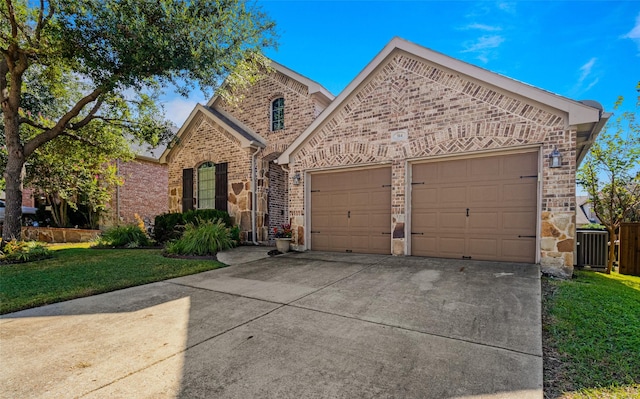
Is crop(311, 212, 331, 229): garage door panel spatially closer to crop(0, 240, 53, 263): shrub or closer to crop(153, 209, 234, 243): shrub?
crop(153, 209, 234, 243): shrub

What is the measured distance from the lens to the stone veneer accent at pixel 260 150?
38.6ft

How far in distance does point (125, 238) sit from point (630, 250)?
16220 millimetres

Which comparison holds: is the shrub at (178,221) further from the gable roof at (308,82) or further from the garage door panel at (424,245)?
the garage door panel at (424,245)

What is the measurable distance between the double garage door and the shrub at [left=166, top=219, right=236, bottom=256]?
10.4 feet

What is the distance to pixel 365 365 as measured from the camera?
8.52 feet

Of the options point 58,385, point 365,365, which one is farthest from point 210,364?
point 365,365

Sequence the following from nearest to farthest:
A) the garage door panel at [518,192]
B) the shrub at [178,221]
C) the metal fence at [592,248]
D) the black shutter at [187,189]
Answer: the garage door panel at [518,192] → the metal fence at [592,248] → the shrub at [178,221] → the black shutter at [187,189]

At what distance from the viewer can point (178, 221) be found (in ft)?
39.3

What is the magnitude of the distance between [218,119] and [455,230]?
1002 cm

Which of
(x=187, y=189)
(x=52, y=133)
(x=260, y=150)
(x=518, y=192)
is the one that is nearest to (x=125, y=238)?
(x=187, y=189)

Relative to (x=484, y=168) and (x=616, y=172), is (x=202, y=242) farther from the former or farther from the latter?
(x=616, y=172)

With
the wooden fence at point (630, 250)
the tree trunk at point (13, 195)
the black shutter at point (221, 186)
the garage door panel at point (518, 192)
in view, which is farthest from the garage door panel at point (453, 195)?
the tree trunk at point (13, 195)

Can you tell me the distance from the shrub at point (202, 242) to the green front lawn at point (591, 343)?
8.32 metres

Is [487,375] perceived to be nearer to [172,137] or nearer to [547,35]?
[547,35]
